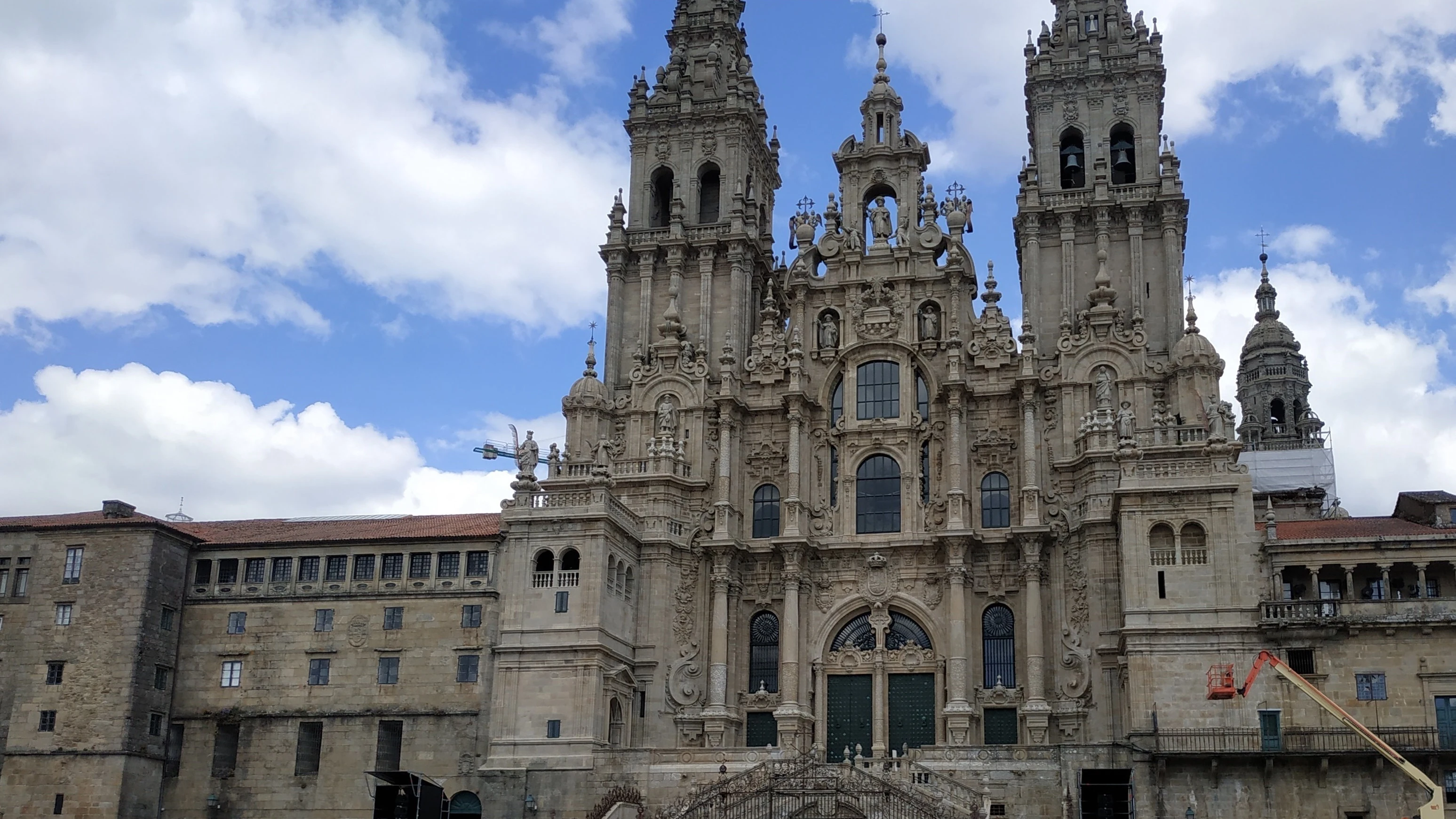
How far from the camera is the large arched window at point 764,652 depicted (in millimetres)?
59469

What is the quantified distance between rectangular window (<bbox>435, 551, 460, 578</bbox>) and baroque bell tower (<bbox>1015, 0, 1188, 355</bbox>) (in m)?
23.5

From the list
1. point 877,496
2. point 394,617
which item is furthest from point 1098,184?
point 394,617

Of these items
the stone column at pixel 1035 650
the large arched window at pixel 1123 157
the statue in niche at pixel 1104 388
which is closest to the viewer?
the stone column at pixel 1035 650

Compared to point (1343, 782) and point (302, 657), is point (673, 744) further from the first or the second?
point (1343, 782)

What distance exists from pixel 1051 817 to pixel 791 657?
13695 millimetres

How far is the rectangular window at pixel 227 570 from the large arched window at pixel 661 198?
2211 centimetres

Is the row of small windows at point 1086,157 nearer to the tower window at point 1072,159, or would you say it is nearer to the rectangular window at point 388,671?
the tower window at point 1072,159

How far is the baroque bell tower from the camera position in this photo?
59875mm

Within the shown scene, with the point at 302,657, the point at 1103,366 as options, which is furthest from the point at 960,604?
the point at 302,657

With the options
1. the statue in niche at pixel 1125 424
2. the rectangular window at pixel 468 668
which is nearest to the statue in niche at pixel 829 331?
the statue in niche at pixel 1125 424

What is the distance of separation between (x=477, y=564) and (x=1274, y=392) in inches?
2172

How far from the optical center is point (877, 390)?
203 feet

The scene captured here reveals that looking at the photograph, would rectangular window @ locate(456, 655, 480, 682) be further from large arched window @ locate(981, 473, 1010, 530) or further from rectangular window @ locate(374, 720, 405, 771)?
large arched window @ locate(981, 473, 1010, 530)

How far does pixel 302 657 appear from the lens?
57.4 meters
